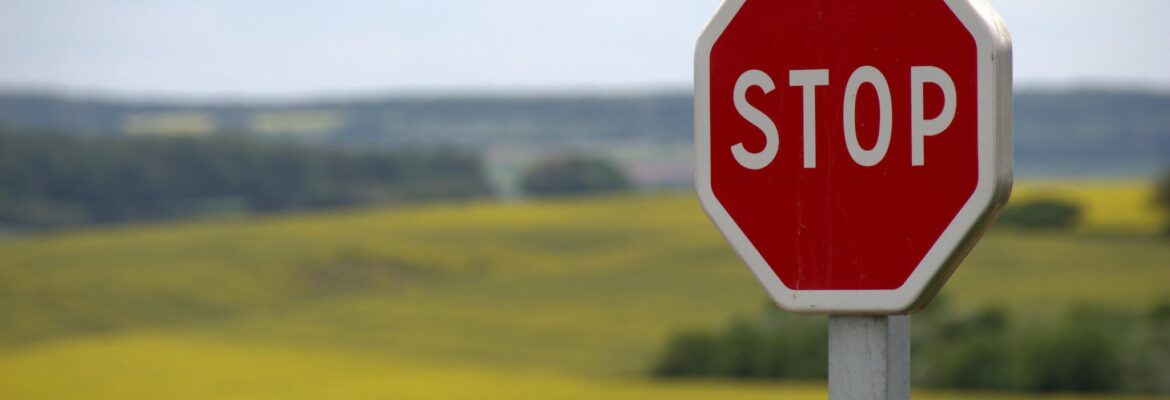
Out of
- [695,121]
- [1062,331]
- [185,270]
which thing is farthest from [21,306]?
[695,121]

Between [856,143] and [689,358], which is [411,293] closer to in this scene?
[689,358]

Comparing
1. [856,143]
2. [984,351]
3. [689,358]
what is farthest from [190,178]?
[856,143]

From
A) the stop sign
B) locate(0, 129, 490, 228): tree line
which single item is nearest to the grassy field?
locate(0, 129, 490, 228): tree line

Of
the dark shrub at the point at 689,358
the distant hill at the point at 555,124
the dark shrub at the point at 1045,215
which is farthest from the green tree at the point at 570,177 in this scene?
the dark shrub at the point at 689,358

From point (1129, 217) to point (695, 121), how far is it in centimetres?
5988

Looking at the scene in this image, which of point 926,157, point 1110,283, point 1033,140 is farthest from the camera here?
point 1033,140

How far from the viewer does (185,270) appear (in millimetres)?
52844

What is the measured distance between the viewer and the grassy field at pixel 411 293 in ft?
113

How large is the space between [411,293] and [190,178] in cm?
2648

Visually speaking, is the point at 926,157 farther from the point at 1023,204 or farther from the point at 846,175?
the point at 1023,204

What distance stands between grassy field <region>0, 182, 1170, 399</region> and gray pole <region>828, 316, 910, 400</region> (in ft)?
81.3

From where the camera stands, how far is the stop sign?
1.83 metres

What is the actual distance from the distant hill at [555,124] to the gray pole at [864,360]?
6198 cm

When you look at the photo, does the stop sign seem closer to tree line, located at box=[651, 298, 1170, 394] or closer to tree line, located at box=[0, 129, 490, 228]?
tree line, located at box=[651, 298, 1170, 394]
